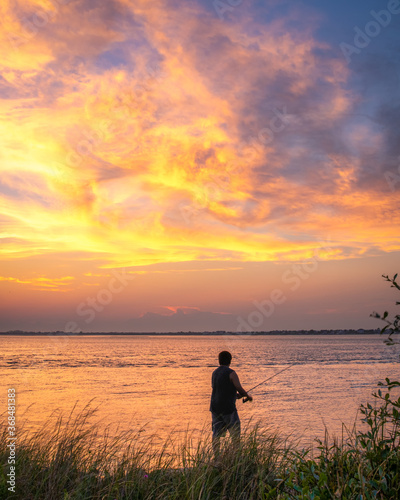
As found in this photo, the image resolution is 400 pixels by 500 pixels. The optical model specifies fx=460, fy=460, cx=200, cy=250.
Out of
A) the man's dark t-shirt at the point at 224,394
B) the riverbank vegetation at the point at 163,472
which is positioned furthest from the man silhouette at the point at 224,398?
the riverbank vegetation at the point at 163,472

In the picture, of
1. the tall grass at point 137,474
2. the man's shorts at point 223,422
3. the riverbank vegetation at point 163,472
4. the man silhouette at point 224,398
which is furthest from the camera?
the man silhouette at point 224,398

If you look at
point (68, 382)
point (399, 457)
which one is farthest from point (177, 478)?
point (68, 382)

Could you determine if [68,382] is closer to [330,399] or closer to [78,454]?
[330,399]

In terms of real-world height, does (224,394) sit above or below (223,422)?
above

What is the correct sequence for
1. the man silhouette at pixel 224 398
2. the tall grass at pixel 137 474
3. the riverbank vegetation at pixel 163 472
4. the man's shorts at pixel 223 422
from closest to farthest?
the riverbank vegetation at pixel 163 472
the tall grass at pixel 137 474
the man's shorts at pixel 223 422
the man silhouette at pixel 224 398

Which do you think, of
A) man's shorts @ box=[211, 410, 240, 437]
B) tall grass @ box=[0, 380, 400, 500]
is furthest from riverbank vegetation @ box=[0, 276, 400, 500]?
man's shorts @ box=[211, 410, 240, 437]

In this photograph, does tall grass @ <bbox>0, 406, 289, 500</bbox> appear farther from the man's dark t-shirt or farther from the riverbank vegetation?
the man's dark t-shirt

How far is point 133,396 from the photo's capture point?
971 inches

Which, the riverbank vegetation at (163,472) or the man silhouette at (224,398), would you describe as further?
the man silhouette at (224,398)

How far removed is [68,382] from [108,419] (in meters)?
15.9

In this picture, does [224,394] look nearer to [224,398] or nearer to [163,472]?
[224,398]

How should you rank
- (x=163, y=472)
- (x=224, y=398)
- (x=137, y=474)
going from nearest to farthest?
(x=137, y=474)
(x=163, y=472)
(x=224, y=398)

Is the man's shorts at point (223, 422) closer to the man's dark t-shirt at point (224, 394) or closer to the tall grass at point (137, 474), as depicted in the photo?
the man's dark t-shirt at point (224, 394)

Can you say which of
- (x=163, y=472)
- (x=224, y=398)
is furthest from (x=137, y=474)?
(x=224, y=398)
